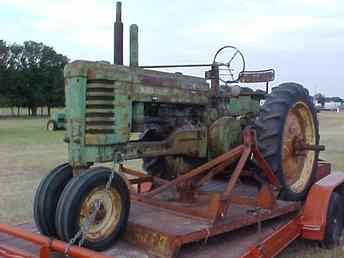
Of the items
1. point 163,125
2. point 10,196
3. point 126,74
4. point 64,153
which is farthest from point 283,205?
point 64,153

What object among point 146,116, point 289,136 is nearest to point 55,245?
point 146,116

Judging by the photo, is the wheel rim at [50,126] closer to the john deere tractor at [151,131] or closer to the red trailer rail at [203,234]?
the john deere tractor at [151,131]

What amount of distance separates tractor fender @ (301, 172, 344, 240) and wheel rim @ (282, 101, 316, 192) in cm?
36

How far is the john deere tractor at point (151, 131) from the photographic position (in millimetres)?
3934

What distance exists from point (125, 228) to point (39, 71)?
6345 cm

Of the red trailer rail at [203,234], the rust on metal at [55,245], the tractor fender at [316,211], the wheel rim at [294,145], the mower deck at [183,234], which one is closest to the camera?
the rust on metal at [55,245]

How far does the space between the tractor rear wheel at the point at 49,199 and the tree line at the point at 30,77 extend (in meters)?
58.3

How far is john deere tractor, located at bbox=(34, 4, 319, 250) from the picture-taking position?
3.93 meters

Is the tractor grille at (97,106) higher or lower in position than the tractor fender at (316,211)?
higher

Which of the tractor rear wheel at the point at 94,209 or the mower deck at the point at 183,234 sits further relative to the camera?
the mower deck at the point at 183,234

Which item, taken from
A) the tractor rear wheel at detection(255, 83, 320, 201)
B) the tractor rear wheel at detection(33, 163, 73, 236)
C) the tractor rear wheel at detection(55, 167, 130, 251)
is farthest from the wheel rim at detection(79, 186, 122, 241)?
the tractor rear wheel at detection(255, 83, 320, 201)

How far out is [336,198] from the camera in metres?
5.52

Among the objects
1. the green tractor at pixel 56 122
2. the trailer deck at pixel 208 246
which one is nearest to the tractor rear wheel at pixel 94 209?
the trailer deck at pixel 208 246

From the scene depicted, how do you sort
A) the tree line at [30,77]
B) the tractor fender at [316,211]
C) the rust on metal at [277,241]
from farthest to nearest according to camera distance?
the tree line at [30,77]
the tractor fender at [316,211]
the rust on metal at [277,241]
